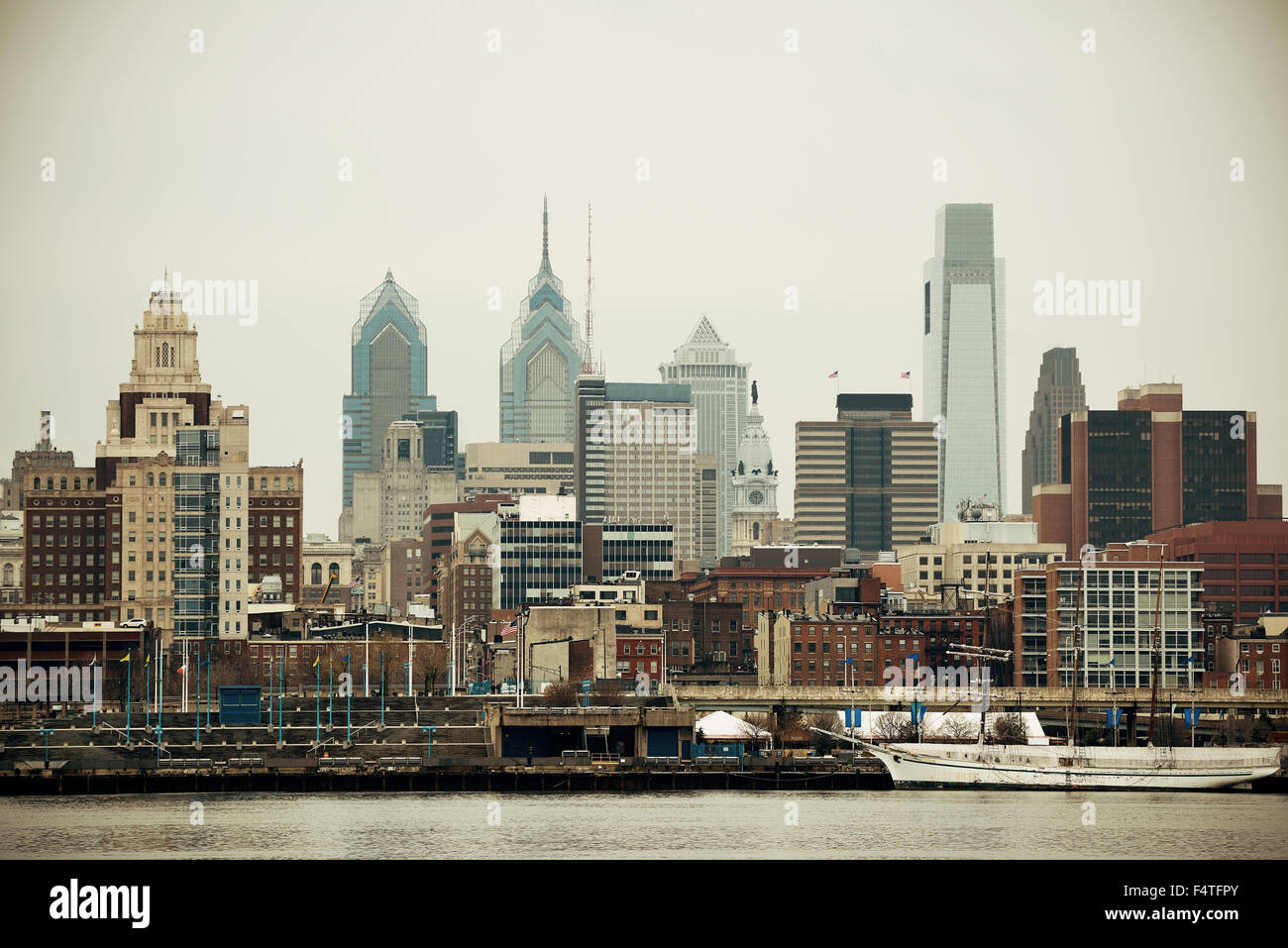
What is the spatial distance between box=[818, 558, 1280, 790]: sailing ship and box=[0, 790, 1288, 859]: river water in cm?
712

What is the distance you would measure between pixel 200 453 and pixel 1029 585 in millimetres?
74089

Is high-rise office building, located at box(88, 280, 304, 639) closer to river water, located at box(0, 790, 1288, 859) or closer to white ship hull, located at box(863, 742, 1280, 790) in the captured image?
white ship hull, located at box(863, 742, 1280, 790)

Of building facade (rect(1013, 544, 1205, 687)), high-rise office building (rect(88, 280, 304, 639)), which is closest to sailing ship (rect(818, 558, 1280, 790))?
building facade (rect(1013, 544, 1205, 687))

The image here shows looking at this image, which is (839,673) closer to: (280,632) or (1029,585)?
(1029,585)

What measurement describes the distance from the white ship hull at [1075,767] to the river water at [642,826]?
23.1 feet

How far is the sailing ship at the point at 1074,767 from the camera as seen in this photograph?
108688 mm

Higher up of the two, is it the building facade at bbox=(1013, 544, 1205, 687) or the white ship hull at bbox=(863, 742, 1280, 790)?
the building facade at bbox=(1013, 544, 1205, 687)

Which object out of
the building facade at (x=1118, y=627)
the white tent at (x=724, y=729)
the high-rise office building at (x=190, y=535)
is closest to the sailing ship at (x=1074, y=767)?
the white tent at (x=724, y=729)

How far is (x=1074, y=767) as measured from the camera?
111 meters

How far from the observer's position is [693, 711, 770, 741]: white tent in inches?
4712

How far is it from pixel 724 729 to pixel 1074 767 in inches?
810

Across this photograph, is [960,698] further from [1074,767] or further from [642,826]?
[642,826]
